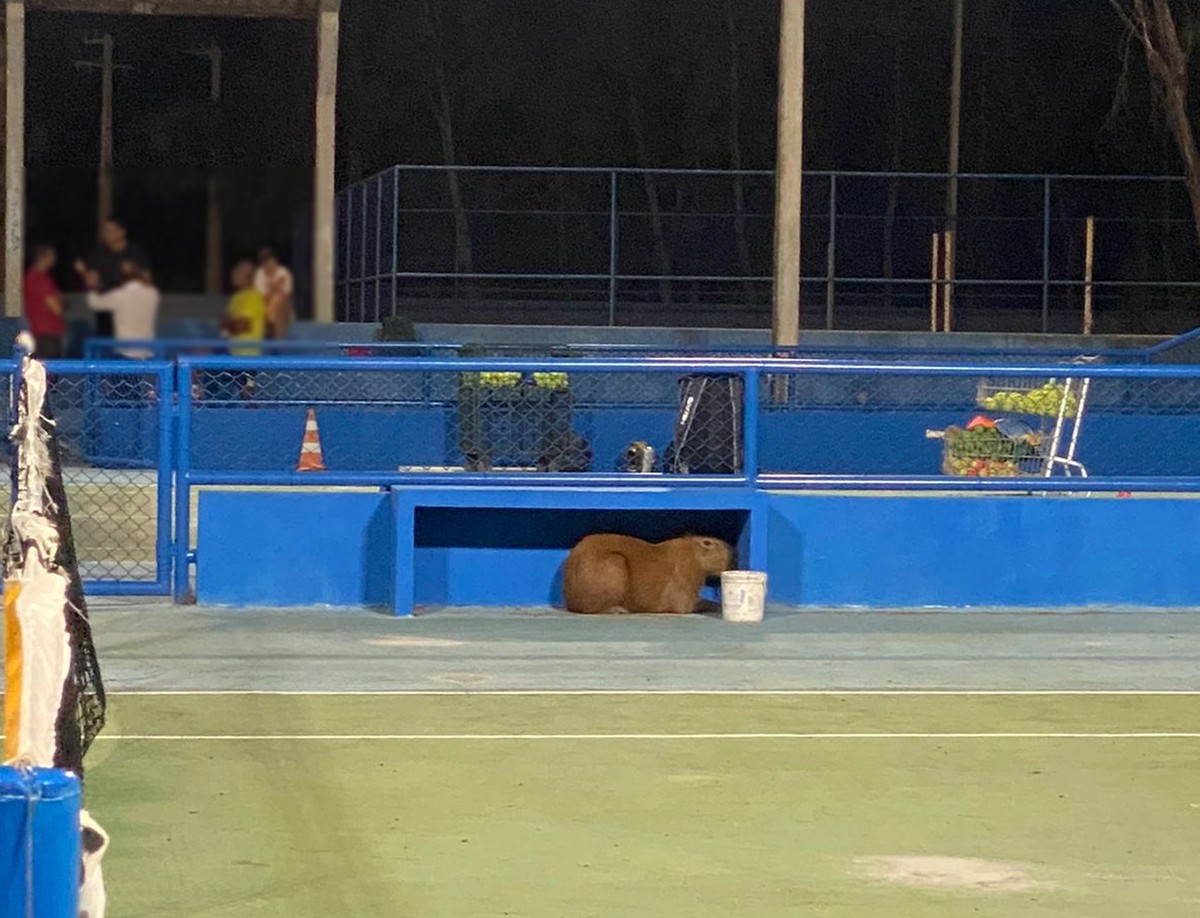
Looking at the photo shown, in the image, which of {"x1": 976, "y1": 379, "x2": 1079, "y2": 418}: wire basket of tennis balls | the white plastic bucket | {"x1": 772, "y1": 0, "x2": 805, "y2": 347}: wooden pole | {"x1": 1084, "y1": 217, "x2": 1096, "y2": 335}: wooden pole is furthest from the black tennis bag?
{"x1": 1084, "y1": 217, "x2": 1096, "y2": 335}: wooden pole

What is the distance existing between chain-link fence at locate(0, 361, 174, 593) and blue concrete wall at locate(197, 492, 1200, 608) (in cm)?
117

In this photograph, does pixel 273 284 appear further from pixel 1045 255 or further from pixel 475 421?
pixel 1045 255

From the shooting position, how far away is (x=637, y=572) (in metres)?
11.9

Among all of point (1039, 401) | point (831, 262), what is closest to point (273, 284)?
point (1039, 401)

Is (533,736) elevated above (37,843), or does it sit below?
below

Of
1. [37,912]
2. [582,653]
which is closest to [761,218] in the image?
[582,653]

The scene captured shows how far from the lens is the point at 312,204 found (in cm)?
333

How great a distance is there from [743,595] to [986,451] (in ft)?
8.46

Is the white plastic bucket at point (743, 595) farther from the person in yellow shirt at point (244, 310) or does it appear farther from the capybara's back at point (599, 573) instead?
the person in yellow shirt at point (244, 310)

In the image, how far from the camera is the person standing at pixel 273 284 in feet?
10.6

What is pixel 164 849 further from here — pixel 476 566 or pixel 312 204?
pixel 476 566

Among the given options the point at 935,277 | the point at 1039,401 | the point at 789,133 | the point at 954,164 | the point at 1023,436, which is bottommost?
the point at 1023,436

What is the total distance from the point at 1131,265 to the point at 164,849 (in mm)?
25892

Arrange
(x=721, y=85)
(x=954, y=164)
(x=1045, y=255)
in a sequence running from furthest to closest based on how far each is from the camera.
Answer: (x=721, y=85), (x=954, y=164), (x=1045, y=255)
